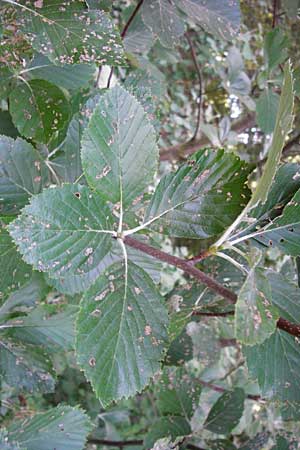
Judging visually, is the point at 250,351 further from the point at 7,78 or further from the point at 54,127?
the point at 7,78

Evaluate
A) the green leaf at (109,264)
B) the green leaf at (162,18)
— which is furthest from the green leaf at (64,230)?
the green leaf at (162,18)

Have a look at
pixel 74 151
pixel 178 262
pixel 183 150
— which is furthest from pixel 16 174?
pixel 183 150

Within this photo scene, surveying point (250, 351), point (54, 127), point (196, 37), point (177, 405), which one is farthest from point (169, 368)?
point (196, 37)

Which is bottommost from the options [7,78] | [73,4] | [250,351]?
[250,351]

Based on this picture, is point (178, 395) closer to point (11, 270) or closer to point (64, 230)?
point (11, 270)

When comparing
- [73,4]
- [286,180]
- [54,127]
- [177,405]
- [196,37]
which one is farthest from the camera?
[196,37]

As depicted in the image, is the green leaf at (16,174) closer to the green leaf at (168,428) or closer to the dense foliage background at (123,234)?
the dense foliage background at (123,234)

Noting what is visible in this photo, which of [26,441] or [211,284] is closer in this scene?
[211,284]
